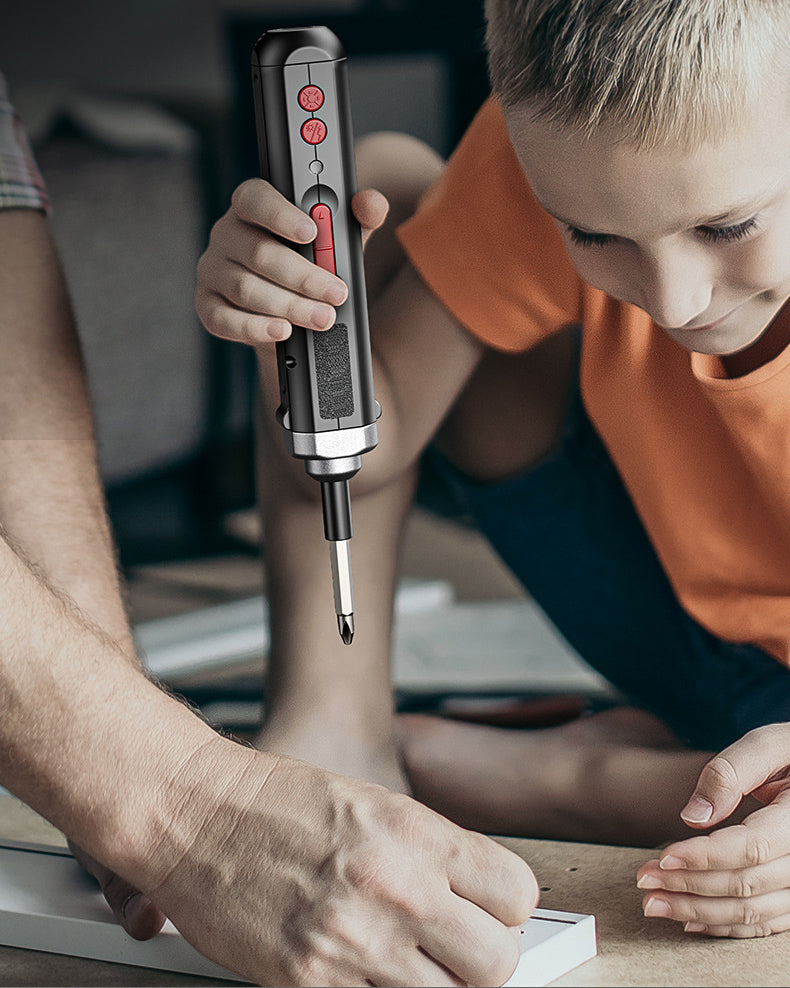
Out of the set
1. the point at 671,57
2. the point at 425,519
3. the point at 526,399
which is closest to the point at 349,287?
the point at 671,57

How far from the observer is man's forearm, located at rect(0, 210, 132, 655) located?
32.6 inches

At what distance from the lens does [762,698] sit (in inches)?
32.1

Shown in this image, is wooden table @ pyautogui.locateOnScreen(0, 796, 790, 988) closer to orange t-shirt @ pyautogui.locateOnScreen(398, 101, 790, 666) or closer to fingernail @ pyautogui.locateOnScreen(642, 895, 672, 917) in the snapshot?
fingernail @ pyautogui.locateOnScreen(642, 895, 672, 917)

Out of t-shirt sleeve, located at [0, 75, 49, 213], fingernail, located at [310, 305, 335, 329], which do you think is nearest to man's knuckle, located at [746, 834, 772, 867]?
fingernail, located at [310, 305, 335, 329]

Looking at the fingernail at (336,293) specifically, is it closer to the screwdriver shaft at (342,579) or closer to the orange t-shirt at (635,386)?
the screwdriver shaft at (342,579)

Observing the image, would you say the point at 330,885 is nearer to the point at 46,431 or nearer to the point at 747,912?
the point at 747,912

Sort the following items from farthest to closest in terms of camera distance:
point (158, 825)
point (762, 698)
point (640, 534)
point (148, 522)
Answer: point (148, 522)
point (640, 534)
point (762, 698)
point (158, 825)

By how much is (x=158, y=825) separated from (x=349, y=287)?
0.91ft

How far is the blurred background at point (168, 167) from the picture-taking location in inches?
55.6

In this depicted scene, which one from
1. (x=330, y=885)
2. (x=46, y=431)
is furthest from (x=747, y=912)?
(x=46, y=431)

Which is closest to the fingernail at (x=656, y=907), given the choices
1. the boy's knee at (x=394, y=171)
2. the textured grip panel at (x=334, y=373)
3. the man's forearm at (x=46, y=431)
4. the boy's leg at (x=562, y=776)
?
the boy's leg at (x=562, y=776)

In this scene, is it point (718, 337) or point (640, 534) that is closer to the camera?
point (718, 337)

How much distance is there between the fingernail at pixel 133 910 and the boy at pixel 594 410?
227mm

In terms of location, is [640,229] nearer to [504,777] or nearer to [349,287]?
[349,287]
